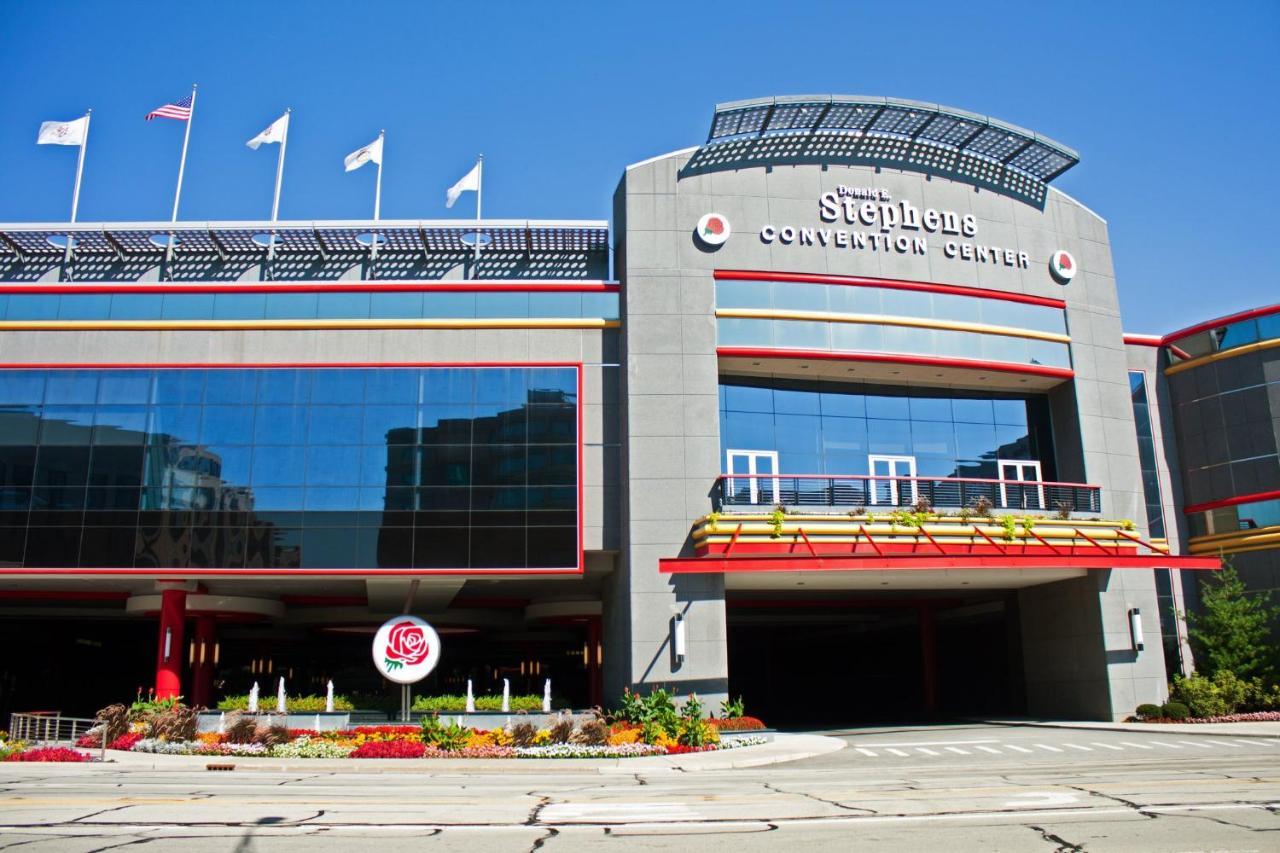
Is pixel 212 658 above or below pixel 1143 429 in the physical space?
below

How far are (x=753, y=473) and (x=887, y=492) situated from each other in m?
4.78

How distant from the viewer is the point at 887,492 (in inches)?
1352

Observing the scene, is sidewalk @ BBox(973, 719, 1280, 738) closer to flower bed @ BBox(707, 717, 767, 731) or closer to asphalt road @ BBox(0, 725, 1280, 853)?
asphalt road @ BBox(0, 725, 1280, 853)

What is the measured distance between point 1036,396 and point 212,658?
35478 millimetres

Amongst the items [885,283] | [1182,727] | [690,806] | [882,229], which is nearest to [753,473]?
[885,283]

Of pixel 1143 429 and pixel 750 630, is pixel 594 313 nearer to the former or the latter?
pixel 1143 429

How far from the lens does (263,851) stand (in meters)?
11.6

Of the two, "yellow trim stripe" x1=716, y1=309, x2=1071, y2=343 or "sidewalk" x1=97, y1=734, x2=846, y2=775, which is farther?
"yellow trim stripe" x1=716, y1=309, x2=1071, y2=343

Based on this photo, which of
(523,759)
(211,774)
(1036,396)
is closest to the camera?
(211,774)

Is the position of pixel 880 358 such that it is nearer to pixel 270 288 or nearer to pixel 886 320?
pixel 886 320

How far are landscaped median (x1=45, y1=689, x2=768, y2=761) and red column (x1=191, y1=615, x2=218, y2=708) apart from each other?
10.1m

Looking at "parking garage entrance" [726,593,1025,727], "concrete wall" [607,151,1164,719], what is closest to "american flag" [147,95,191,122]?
"concrete wall" [607,151,1164,719]

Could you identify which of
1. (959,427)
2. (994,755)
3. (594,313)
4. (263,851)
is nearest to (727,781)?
(994,755)

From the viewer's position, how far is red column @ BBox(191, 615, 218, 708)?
39688mm
